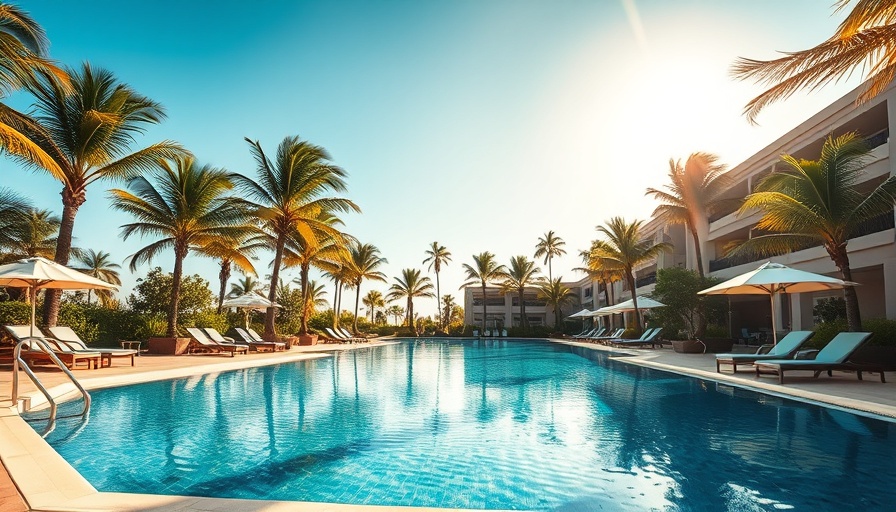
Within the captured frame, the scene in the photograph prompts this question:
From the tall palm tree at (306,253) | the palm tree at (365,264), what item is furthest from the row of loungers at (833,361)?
the palm tree at (365,264)

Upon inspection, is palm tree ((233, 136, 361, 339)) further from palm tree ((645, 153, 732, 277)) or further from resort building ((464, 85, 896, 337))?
resort building ((464, 85, 896, 337))

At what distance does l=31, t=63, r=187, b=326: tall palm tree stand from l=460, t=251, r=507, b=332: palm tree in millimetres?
35136

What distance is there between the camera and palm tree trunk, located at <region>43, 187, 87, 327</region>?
43.7 ft

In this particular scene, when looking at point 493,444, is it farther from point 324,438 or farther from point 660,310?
point 660,310

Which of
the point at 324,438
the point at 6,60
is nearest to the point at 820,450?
the point at 324,438

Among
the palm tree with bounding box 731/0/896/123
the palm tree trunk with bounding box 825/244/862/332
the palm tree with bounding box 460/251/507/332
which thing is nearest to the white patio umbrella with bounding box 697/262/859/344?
the palm tree trunk with bounding box 825/244/862/332

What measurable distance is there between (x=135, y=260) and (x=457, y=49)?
1596cm

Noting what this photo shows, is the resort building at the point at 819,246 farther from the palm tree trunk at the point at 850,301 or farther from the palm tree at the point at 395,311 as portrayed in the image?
the palm tree at the point at 395,311

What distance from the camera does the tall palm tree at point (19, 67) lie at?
960 cm

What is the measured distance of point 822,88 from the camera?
8586 mm

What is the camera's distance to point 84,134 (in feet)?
45.1

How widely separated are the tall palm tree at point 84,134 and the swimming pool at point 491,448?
276 inches

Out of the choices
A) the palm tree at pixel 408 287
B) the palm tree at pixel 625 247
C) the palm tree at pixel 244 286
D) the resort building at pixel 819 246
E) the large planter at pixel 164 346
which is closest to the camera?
the resort building at pixel 819 246

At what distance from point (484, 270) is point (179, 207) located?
3257 centimetres
